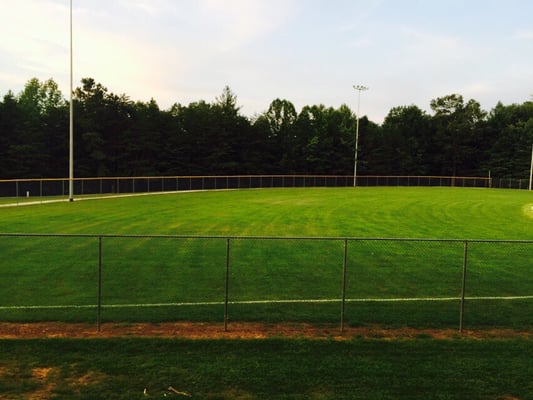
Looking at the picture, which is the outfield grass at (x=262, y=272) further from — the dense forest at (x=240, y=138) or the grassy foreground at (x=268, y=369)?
the dense forest at (x=240, y=138)

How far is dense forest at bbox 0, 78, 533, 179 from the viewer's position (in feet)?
234

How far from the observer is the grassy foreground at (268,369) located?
666cm

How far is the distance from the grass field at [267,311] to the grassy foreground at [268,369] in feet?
0.09

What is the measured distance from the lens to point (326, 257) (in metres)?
17.2

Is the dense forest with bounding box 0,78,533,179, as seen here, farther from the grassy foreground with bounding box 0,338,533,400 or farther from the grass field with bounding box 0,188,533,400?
the grassy foreground with bounding box 0,338,533,400

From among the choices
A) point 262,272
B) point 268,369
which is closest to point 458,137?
point 262,272

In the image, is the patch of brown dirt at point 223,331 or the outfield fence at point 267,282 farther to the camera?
the outfield fence at point 267,282

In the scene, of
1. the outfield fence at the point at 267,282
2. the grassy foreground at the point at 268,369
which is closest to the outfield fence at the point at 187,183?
the outfield fence at the point at 267,282

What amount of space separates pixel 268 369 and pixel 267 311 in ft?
11.1

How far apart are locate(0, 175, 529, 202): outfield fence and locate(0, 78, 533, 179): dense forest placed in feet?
43.0

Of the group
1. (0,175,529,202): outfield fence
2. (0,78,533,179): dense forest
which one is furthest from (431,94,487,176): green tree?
(0,175,529,202): outfield fence

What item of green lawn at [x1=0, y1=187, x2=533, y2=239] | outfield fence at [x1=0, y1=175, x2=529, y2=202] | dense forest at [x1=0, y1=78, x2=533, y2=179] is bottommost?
green lawn at [x1=0, y1=187, x2=533, y2=239]

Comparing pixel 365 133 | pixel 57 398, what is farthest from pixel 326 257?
pixel 365 133

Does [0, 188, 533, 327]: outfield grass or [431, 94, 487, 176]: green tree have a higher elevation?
[431, 94, 487, 176]: green tree
